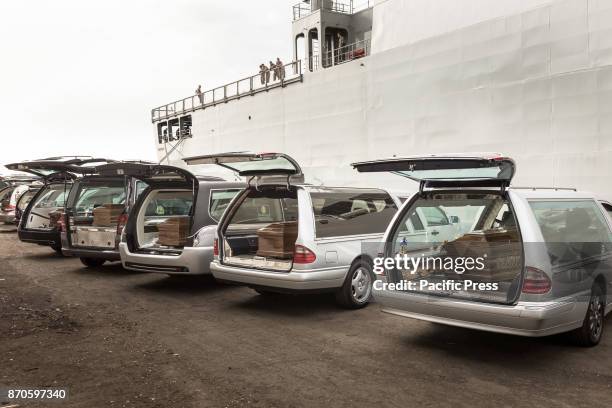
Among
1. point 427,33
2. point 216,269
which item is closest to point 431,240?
point 216,269

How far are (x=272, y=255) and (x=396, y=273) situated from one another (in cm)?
181

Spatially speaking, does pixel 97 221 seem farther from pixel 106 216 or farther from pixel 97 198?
pixel 97 198

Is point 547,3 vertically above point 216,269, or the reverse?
point 547,3

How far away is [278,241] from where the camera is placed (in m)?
5.96

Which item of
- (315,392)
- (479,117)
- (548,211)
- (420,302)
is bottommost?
(315,392)

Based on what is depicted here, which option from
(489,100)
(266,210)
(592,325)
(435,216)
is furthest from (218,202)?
(489,100)

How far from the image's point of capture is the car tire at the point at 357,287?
19.0 ft

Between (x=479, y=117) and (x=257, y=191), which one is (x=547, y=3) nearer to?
(x=479, y=117)

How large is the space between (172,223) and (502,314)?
186 inches

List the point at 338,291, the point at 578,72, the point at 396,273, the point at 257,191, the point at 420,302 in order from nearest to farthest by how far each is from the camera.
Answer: the point at 420,302 → the point at 396,273 → the point at 338,291 → the point at 257,191 → the point at 578,72

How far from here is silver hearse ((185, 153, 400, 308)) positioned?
215 inches

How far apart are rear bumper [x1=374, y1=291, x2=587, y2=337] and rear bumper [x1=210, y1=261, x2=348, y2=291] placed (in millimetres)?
1183

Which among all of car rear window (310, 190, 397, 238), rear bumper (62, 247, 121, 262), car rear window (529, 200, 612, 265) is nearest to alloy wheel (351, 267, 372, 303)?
car rear window (310, 190, 397, 238)

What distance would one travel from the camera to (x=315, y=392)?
11.2 ft
